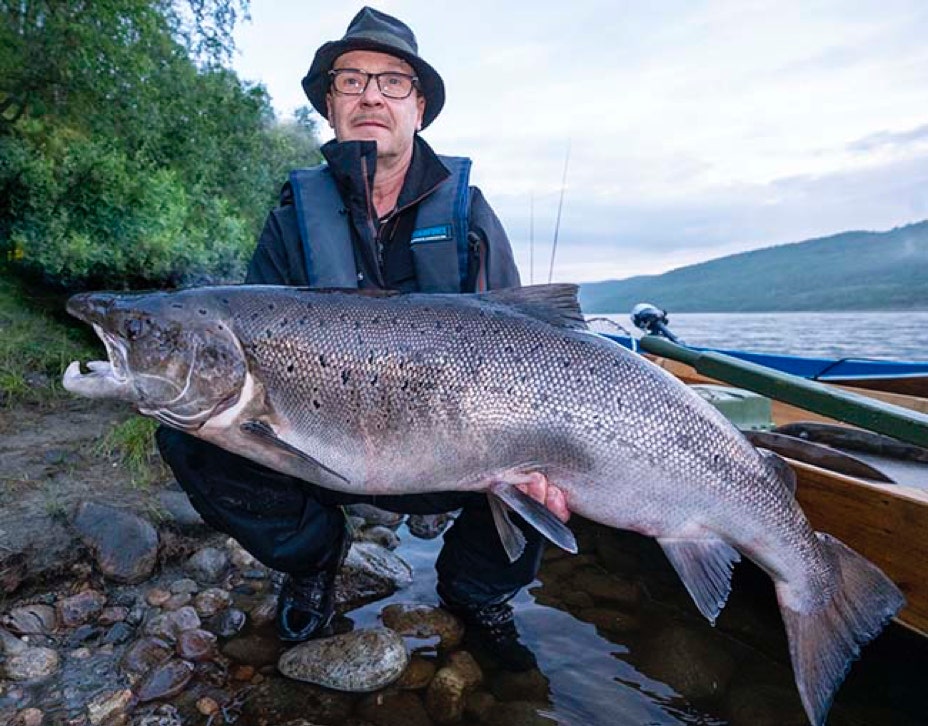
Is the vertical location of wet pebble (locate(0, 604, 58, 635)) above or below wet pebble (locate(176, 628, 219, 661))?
above

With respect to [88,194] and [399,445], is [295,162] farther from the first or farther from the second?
[399,445]

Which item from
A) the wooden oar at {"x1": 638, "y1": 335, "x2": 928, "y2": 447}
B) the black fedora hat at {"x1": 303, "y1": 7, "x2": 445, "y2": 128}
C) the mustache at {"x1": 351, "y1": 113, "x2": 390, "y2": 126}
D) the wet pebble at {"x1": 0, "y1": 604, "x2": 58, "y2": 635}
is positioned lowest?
the wet pebble at {"x1": 0, "y1": 604, "x2": 58, "y2": 635}

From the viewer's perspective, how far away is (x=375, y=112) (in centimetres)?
351

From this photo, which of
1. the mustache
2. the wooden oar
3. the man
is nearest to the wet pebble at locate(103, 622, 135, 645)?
the man

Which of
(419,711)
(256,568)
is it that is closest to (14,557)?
(256,568)

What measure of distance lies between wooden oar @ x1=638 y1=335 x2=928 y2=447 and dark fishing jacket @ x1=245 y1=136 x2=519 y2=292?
1.24 meters

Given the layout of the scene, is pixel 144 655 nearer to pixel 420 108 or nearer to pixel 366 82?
pixel 366 82

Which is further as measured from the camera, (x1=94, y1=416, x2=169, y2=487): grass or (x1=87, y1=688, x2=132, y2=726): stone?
(x1=94, y1=416, x2=169, y2=487): grass

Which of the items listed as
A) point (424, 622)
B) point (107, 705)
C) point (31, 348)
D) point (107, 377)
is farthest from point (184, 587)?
point (31, 348)

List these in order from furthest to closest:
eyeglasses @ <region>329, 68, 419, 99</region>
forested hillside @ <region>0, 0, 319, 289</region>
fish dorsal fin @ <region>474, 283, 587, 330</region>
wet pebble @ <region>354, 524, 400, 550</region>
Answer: forested hillside @ <region>0, 0, 319, 289</region> → wet pebble @ <region>354, 524, 400, 550</region> → eyeglasses @ <region>329, 68, 419, 99</region> → fish dorsal fin @ <region>474, 283, 587, 330</region>

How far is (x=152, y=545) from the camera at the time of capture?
3691 mm

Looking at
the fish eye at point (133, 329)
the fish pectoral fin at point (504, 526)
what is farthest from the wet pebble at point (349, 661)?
the fish eye at point (133, 329)

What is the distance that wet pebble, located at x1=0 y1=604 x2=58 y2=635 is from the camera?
298cm

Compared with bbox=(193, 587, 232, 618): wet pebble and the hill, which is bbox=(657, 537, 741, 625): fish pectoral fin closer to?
bbox=(193, 587, 232, 618): wet pebble
